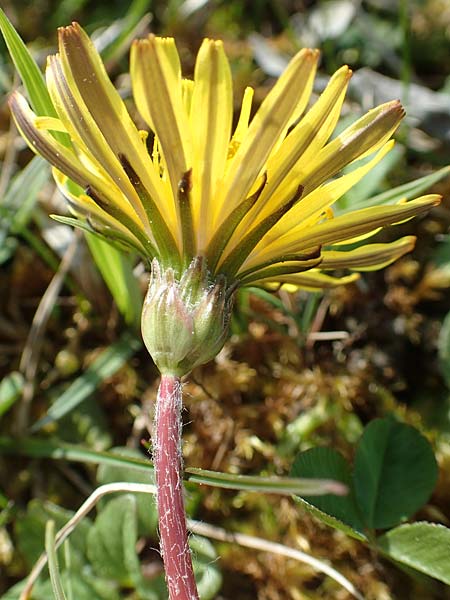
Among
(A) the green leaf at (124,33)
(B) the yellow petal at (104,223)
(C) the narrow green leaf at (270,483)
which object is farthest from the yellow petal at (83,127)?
(A) the green leaf at (124,33)

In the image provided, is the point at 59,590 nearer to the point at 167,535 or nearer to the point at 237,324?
the point at 167,535

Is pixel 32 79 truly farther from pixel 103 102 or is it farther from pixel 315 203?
pixel 315 203

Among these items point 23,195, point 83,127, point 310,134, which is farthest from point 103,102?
point 23,195

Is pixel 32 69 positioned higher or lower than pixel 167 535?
higher

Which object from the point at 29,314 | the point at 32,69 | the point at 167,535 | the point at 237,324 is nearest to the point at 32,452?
the point at 29,314

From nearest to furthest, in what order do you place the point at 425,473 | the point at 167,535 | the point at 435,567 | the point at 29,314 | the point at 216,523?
the point at 167,535 < the point at 435,567 < the point at 425,473 < the point at 216,523 < the point at 29,314
